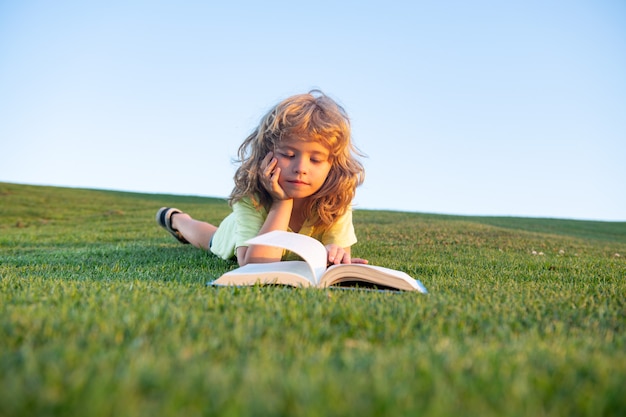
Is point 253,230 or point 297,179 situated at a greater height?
point 297,179

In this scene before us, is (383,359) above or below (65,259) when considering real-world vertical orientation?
above

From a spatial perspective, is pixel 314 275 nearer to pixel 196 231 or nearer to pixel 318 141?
pixel 318 141

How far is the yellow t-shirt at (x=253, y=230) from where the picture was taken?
457cm

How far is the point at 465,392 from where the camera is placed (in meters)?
1.17

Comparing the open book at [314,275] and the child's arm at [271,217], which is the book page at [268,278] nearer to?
the open book at [314,275]

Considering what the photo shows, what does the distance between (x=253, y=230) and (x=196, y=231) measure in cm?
194

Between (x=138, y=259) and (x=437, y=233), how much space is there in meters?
5.64

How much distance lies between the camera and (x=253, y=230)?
457cm

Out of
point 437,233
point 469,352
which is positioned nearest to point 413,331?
point 469,352

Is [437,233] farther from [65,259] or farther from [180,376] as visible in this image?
[180,376]

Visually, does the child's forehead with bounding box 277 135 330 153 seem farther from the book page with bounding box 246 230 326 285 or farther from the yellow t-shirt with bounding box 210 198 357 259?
the book page with bounding box 246 230 326 285

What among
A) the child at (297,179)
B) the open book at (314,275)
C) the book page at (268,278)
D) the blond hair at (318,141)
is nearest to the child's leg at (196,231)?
the child at (297,179)

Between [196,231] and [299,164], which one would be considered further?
[196,231]

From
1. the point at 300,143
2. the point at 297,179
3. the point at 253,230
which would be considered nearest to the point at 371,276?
the point at 297,179
